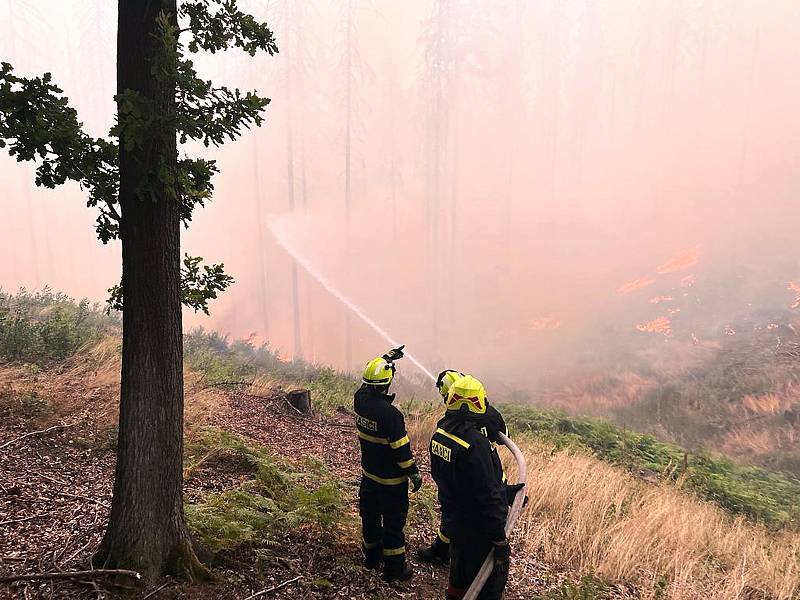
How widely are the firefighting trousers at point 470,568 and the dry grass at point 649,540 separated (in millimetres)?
1649

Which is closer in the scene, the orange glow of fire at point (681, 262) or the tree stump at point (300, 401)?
the tree stump at point (300, 401)

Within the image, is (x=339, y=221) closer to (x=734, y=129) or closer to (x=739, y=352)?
(x=739, y=352)

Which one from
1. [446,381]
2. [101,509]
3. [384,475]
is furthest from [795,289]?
[101,509]

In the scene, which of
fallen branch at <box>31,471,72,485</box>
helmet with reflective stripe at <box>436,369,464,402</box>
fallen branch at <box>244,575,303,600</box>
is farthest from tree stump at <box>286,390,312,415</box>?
fallen branch at <box>244,575,303,600</box>

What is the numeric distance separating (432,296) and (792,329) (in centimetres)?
1645

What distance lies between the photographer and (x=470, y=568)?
12.2 ft

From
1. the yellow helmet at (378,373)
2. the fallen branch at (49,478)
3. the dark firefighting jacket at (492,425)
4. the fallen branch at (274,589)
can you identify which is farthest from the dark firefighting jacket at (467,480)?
the fallen branch at (49,478)

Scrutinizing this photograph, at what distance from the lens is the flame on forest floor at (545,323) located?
888 inches

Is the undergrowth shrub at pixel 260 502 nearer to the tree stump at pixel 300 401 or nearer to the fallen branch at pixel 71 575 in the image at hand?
the fallen branch at pixel 71 575

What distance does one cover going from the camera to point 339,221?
3073 cm

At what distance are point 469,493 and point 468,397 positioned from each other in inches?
27.3

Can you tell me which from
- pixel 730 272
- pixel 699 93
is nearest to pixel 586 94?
pixel 699 93

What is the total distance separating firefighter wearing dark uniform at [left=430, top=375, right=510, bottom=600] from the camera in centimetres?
353

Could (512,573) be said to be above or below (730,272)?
below
